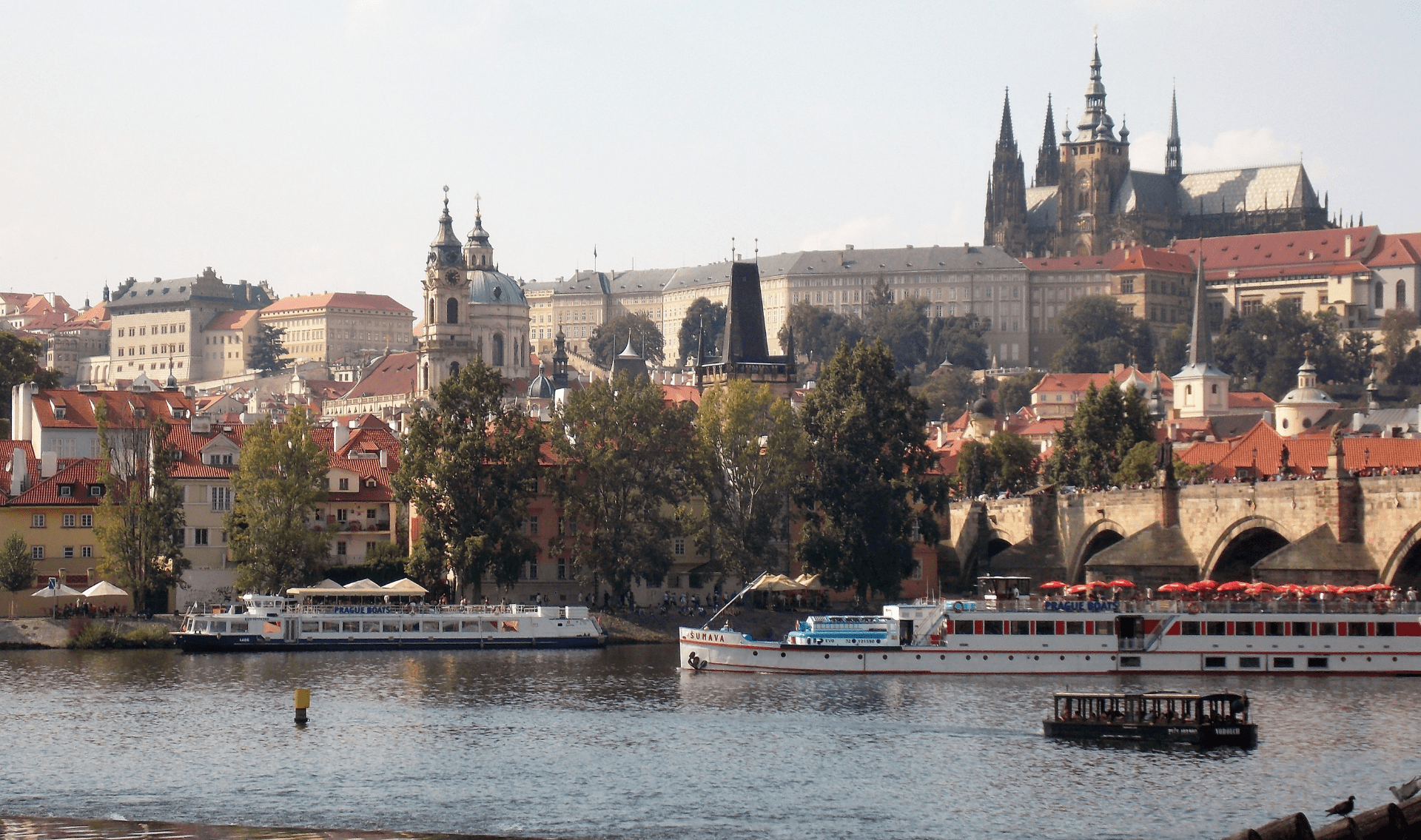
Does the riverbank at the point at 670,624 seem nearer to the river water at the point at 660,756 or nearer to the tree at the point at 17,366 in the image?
the river water at the point at 660,756

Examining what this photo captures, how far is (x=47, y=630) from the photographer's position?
86250 mm

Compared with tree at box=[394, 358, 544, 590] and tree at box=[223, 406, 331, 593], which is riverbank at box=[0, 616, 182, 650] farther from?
tree at box=[394, 358, 544, 590]

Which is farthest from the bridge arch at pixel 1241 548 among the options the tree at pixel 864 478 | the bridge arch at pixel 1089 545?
the tree at pixel 864 478

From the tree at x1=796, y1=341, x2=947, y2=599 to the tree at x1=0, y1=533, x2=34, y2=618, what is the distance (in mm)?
32009

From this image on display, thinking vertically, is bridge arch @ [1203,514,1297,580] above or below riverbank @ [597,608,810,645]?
above

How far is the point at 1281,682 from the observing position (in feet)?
241

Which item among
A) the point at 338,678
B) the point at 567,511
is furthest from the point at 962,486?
the point at 338,678

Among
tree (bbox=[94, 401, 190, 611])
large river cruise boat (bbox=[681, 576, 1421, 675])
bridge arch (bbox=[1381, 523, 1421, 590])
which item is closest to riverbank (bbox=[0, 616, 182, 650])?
tree (bbox=[94, 401, 190, 611])

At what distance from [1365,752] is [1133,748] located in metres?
5.83

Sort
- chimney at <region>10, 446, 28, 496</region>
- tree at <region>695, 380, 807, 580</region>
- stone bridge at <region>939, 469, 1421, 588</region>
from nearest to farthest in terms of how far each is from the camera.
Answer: stone bridge at <region>939, 469, 1421, 588</region>
chimney at <region>10, 446, 28, 496</region>
tree at <region>695, 380, 807, 580</region>

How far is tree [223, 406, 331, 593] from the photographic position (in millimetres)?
91688

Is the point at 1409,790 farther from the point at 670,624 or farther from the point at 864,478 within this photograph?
the point at 864,478

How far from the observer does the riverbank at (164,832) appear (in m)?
42.4

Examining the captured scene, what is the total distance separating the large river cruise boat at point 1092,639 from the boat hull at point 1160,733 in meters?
18.6
